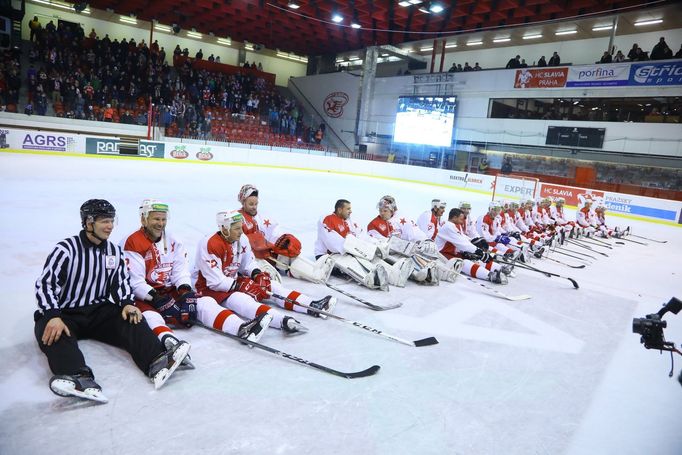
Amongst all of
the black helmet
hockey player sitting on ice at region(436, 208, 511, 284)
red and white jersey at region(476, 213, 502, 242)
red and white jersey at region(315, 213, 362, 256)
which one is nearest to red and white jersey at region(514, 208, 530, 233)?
red and white jersey at region(476, 213, 502, 242)

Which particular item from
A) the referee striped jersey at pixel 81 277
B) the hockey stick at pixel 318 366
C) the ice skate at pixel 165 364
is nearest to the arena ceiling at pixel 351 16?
the hockey stick at pixel 318 366

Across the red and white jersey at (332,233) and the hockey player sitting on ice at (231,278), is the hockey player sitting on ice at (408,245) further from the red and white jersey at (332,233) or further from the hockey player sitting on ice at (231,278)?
the hockey player sitting on ice at (231,278)

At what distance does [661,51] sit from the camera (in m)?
15.7

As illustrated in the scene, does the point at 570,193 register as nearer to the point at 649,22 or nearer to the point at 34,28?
the point at 649,22

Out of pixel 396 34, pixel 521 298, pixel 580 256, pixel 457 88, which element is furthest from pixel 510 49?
pixel 521 298

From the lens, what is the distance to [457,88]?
71.8 ft

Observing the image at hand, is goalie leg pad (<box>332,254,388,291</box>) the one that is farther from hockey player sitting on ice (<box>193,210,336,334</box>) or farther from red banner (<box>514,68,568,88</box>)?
red banner (<box>514,68,568,88</box>)

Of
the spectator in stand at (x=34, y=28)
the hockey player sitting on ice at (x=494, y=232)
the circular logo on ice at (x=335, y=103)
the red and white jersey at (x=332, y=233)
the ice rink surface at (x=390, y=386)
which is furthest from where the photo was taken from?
the circular logo on ice at (x=335, y=103)

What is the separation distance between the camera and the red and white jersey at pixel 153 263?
3.17 m

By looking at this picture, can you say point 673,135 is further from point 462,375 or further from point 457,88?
point 462,375

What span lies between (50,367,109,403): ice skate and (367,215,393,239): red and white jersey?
3838 mm

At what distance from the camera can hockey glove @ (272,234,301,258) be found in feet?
16.3

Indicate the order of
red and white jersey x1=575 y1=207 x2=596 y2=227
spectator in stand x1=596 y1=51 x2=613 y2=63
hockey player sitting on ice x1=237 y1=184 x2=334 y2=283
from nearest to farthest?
hockey player sitting on ice x1=237 y1=184 x2=334 y2=283 < red and white jersey x1=575 y1=207 x2=596 y2=227 < spectator in stand x1=596 y1=51 x2=613 y2=63

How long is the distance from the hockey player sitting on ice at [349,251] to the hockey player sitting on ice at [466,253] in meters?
1.14
